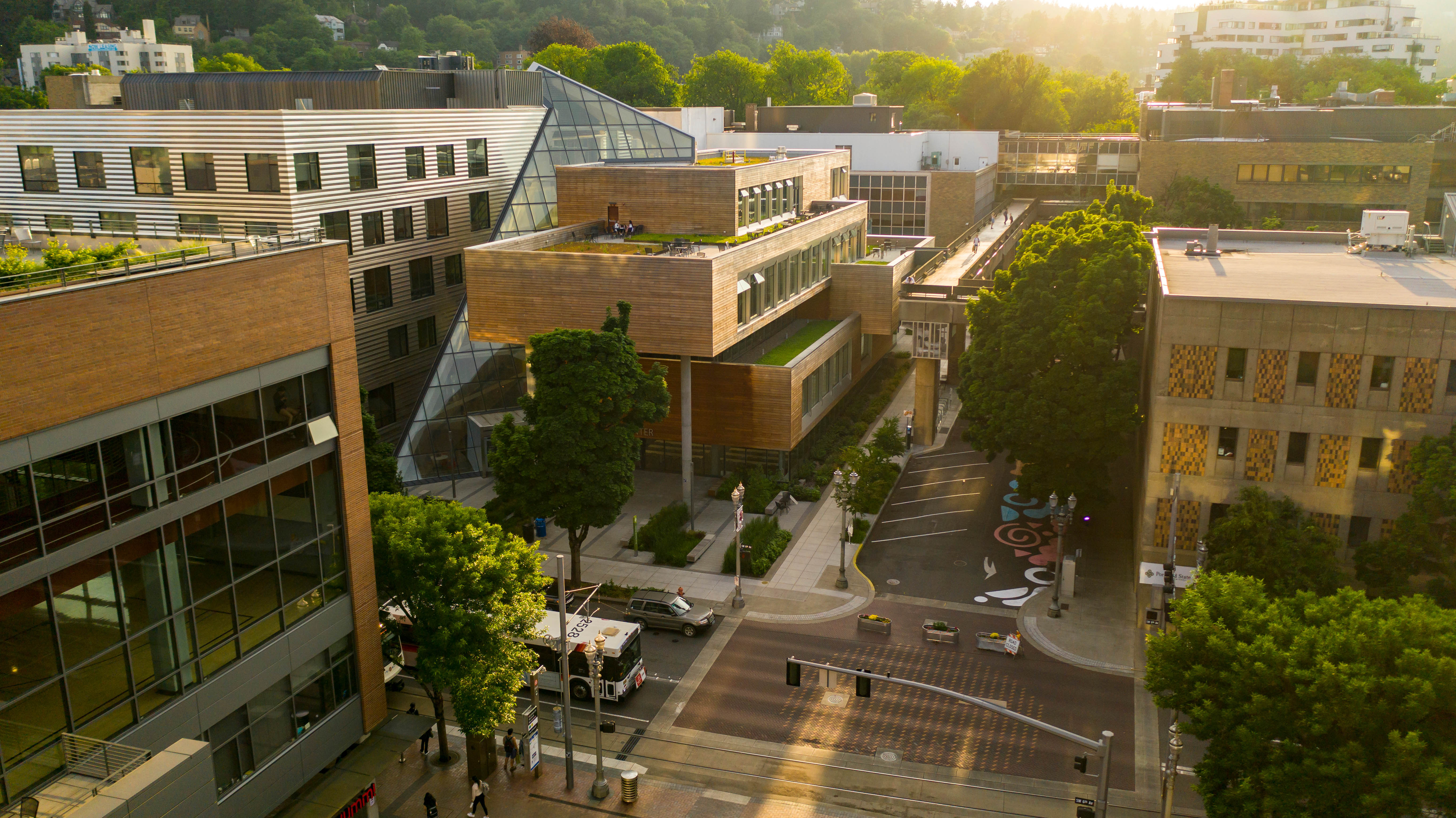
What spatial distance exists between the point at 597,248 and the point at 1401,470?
34.4m

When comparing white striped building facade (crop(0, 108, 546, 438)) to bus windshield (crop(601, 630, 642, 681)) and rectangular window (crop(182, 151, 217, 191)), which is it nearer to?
rectangular window (crop(182, 151, 217, 191))

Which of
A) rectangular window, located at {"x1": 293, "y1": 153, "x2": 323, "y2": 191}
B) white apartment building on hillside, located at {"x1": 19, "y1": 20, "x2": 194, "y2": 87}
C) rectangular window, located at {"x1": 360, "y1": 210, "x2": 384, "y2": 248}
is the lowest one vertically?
rectangular window, located at {"x1": 360, "y1": 210, "x2": 384, "y2": 248}

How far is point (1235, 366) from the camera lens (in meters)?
35.6

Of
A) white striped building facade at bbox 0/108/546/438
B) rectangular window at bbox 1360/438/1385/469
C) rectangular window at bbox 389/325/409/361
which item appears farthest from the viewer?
rectangular window at bbox 389/325/409/361

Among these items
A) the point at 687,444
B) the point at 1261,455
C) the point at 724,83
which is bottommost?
the point at 687,444

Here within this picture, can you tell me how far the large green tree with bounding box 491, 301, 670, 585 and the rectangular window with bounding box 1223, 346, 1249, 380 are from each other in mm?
20854

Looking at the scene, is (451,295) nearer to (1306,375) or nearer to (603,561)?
(603,561)

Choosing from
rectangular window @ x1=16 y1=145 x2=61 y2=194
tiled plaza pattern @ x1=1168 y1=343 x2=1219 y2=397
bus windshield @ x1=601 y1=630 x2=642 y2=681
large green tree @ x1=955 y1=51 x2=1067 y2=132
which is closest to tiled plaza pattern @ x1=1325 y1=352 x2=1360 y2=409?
tiled plaza pattern @ x1=1168 y1=343 x2=1219 y2=397

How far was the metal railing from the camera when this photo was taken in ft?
62.6

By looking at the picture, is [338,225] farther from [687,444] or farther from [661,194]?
[687,444]

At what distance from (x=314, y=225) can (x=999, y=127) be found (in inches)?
4321

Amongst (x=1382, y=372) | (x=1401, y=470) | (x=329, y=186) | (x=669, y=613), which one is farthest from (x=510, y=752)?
(x=329, y=186)

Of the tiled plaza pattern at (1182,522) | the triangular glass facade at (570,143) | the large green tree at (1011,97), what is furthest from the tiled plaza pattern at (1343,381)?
the large green tree at (1011,97)

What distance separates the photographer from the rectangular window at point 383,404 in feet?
177
